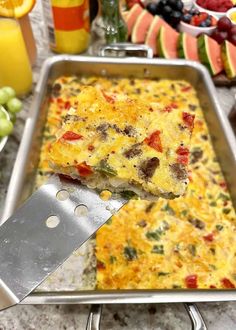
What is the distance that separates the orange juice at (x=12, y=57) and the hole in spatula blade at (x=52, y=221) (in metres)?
0.87

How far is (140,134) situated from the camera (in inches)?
36.6

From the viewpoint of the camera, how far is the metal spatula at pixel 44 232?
76 centimetres

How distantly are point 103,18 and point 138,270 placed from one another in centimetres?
120

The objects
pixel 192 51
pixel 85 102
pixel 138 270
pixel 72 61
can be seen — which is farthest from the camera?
pixel 192 51

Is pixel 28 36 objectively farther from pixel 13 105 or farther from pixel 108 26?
pixel 13 105

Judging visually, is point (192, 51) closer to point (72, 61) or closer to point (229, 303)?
point (72, 61)

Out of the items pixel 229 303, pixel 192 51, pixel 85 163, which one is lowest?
pixel 229 303

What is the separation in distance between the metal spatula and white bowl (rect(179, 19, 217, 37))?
1.31 metres

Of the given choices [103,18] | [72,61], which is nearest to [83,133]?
[72,61]

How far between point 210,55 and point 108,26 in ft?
1.69

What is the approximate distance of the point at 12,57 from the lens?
1.46m

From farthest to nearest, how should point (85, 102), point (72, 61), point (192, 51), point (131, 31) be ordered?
point (131, 31) < point (192, 51) < point (72, 61) < point (85, 102)

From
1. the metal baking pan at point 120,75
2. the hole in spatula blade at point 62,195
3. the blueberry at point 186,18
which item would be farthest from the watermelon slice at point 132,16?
the hole in spatula blade at point 62,195

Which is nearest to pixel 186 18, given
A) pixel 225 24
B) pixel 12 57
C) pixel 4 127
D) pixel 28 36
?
pixel 225 24
